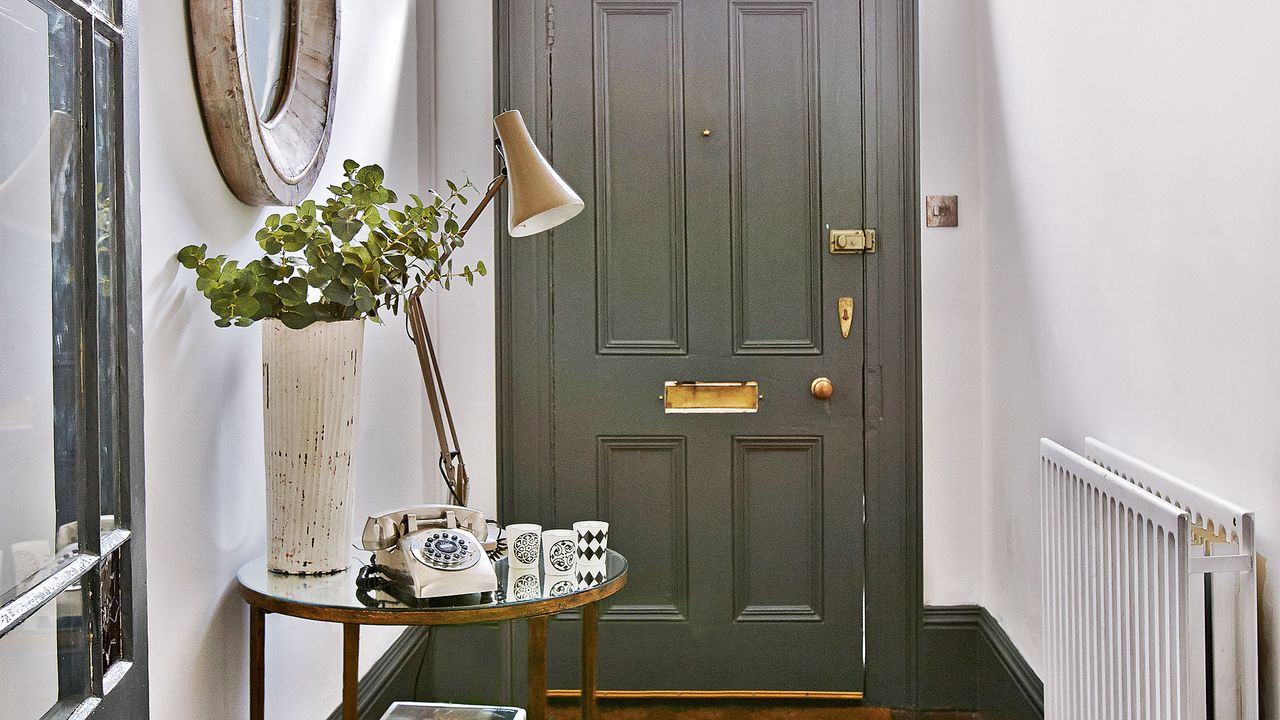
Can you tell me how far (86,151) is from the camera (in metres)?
0.76

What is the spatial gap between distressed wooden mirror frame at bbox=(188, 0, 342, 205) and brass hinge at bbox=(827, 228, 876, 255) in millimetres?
1350

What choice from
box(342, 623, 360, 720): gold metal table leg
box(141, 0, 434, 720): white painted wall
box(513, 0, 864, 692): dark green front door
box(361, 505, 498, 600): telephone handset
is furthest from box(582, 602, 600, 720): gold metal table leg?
box(513, 0, 864, 692): dark green front door

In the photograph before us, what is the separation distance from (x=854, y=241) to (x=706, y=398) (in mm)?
581

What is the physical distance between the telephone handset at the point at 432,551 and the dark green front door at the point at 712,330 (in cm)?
109

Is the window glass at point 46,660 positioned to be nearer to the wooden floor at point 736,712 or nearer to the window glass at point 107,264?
the window glass at point 107,264

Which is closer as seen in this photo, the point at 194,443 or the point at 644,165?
the point at 194,443

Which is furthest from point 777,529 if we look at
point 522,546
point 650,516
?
point 522,546

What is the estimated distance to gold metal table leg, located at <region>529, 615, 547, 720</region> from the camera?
1.50 m

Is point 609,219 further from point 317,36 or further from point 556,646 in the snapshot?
point 556,646

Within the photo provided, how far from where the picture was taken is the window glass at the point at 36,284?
670mm

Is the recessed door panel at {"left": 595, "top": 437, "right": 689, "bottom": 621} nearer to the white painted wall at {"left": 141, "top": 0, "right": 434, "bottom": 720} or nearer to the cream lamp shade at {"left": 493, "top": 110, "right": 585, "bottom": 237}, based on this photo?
the white painted wall at {"left": 141, "top": 0, "right": 434, "bottom": 720}

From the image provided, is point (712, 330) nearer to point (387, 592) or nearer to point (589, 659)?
point (589, 659)

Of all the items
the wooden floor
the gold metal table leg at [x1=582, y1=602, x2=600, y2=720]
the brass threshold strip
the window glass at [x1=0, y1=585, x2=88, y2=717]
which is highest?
the window glass at [x1=0, y1=585, x2=88, y2=717]

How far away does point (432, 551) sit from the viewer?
4.59 ft
